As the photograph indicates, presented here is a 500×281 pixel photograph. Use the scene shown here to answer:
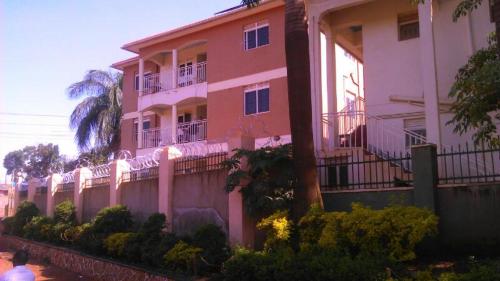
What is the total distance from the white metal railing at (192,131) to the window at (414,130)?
9786 millimetres

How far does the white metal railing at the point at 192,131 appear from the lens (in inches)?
897

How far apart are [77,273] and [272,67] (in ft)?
34.2

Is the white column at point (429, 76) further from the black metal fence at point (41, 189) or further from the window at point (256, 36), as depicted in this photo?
the black metal fence at point (41, 189)

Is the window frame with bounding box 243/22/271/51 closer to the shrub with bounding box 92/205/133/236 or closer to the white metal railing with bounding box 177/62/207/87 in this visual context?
the white metal railing with bounding box 177/62/207/87

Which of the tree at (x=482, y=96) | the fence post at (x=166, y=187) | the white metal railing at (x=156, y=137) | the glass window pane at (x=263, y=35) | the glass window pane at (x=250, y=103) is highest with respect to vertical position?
the glass window pane at (x=263, y=35)

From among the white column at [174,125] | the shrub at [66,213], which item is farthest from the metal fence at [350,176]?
the white column at [174,125]

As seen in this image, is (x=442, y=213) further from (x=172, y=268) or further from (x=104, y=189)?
(x=104, y=189)

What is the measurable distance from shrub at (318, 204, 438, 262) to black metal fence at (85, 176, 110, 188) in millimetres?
10572

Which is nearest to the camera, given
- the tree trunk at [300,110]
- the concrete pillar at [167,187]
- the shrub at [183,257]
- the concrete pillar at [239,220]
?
the tree trunk at [300,110]

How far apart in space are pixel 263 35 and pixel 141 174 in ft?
26.6

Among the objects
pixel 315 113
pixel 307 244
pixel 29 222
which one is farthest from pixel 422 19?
pixel 29 222

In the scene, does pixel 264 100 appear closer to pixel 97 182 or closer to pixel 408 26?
pixel 408 26

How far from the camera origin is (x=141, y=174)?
15797 millimetres

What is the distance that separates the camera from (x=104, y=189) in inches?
707
